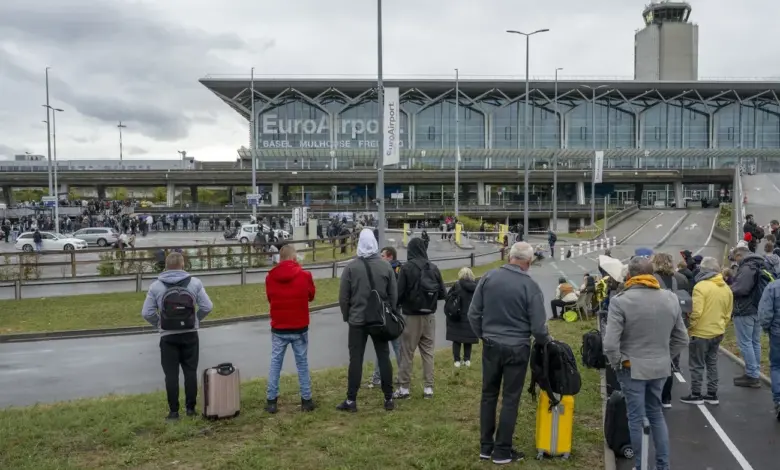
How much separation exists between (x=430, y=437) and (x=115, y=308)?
43.0 feet

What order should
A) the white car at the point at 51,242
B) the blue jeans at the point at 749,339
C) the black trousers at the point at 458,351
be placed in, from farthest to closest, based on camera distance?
the white car at the point at 51,242, the black trousers at the point at 458,351, the blue jeans at the point at 749,339

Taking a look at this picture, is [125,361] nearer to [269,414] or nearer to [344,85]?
[269,414]

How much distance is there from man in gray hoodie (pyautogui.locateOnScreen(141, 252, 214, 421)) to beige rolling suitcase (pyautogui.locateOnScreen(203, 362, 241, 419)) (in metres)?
0.20

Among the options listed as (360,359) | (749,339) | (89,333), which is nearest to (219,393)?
(360,359)

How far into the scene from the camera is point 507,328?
567 cm

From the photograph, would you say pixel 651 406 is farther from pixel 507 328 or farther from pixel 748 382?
pixel 748 382

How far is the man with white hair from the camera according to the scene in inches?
222

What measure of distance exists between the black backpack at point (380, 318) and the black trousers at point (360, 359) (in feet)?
0.37

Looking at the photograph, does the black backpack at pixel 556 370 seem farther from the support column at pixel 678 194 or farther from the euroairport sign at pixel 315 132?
the support column at pixel 678 194

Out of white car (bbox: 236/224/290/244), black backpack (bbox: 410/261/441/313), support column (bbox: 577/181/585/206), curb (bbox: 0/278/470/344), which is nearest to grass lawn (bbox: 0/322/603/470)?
black backpack (bbox: 410/261/441/313)

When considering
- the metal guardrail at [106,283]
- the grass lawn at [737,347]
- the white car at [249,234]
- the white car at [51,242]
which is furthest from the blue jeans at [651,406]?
the white car at [51,242]

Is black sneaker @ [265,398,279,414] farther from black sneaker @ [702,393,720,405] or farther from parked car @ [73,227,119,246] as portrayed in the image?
parked car @ [73,227,119,246]

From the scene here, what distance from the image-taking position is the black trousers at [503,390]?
5680 millimetres

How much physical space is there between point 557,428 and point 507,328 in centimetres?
109
